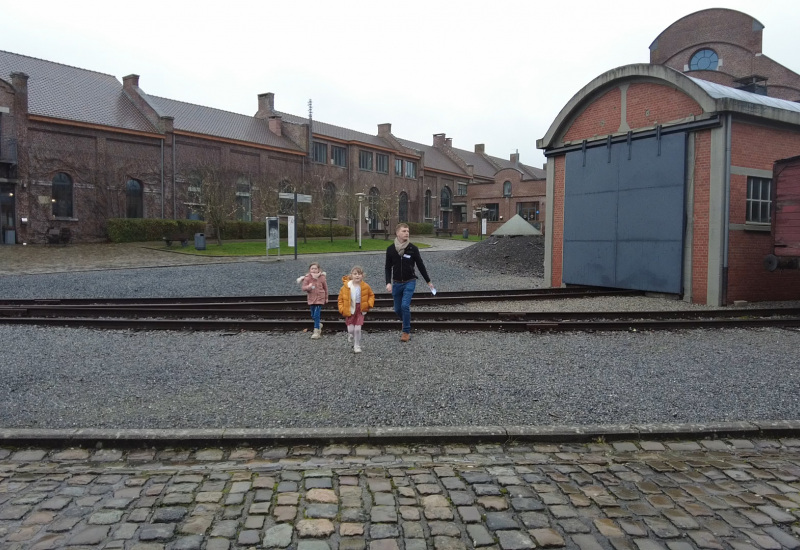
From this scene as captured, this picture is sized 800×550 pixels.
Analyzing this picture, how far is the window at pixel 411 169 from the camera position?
59.3m

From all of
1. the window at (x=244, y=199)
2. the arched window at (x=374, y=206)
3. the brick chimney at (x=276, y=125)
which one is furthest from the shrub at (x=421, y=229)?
the window at (x=244, y=199)

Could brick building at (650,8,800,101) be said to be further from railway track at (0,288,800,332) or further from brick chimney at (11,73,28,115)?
brick chimney at (11,73,28,115)

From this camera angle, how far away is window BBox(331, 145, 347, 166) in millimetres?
50375

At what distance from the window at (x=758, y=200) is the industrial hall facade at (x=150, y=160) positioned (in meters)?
28.1

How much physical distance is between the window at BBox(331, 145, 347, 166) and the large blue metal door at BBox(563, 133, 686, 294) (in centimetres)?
3706

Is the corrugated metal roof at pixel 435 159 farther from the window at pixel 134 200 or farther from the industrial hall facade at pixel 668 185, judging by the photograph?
the industrial hall facade at pixel 668 185

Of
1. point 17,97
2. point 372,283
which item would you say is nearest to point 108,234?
point 17,97

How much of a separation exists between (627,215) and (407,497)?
40.7 feet

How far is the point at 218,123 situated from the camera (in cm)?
4331

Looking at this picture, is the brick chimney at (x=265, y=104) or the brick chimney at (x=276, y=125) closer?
the brick chimney at (x=276, y=125)

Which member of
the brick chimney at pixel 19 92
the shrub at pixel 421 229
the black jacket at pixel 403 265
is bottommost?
the black jacket at pixel 403 265

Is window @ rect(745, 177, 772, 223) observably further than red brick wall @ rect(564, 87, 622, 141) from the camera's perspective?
No

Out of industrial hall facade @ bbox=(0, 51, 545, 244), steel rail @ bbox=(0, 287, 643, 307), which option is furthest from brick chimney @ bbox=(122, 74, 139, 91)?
steel rail @ bbox=(0, 287, 643, 307)

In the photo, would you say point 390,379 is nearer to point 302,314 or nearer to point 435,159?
point 302,314
